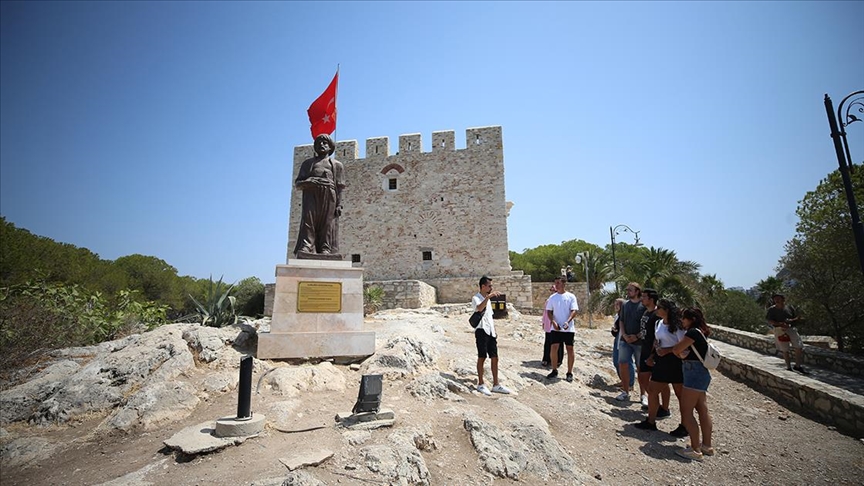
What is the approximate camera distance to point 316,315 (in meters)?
4.76

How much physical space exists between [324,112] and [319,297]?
184 inches

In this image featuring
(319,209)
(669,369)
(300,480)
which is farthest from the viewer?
(319,209)

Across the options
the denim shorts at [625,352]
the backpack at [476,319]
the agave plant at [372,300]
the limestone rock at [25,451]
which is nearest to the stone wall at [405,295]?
the agave plant at [372,300]

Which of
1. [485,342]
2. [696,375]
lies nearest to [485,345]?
[485,342]

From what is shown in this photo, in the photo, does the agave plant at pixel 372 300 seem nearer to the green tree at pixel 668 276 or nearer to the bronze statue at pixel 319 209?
the bronze statue at pixel 319 209

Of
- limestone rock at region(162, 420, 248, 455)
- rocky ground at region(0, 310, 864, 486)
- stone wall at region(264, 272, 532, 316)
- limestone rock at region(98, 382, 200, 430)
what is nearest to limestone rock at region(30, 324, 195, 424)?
rocky ground at region(0, 310, 864, 486)

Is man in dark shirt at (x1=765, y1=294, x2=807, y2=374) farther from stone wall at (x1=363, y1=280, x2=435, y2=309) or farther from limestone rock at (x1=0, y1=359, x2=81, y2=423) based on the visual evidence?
limestone rock at (x1=0, y1=359, x2=81, y2=423)

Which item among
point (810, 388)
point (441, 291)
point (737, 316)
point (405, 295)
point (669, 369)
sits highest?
point (441, 291)

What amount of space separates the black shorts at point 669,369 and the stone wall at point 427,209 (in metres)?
12.1

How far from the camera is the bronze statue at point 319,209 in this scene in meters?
5.30

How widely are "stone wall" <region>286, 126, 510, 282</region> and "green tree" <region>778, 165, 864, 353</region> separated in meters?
9.24

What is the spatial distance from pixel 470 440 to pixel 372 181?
1596 centimetres

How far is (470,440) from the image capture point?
3.19 metres

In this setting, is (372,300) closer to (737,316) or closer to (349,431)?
(349,431)
